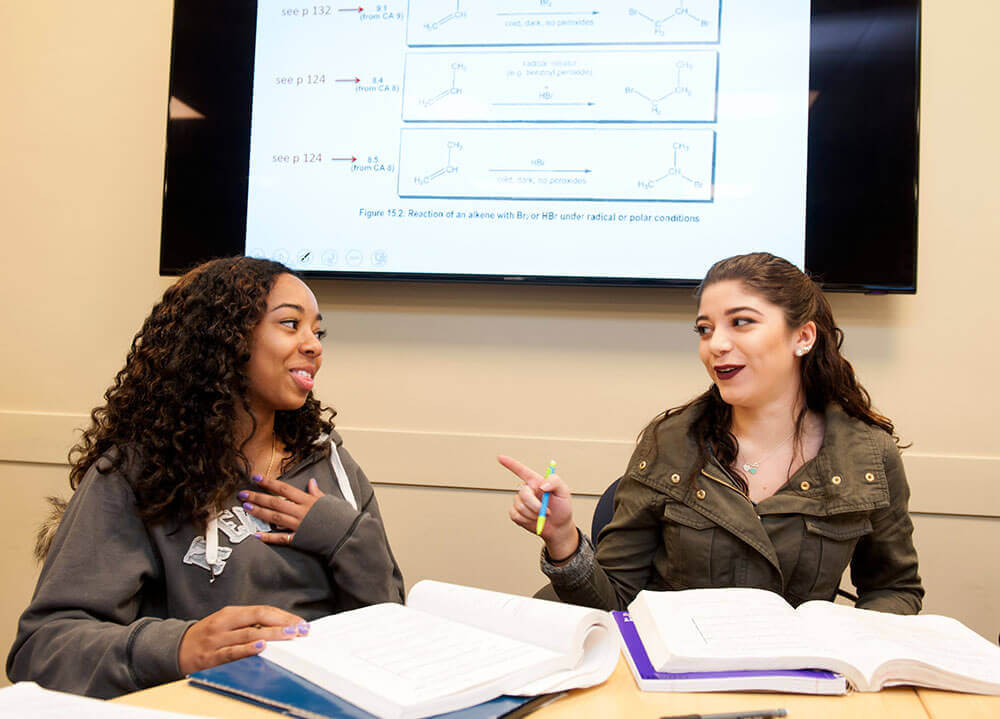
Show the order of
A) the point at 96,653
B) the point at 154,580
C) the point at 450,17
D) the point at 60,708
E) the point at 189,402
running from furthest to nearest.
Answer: the point at 450,17, the point at 189,402, the point at 154,580, the point at 96,653, the point at 60,708

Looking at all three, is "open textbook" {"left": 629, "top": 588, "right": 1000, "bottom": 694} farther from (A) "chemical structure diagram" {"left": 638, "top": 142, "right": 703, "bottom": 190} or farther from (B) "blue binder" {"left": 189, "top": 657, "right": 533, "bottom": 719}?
(A) "chemical structure diagram" {"left": 638, "top": 142, "right": 703, "bottom": 190}

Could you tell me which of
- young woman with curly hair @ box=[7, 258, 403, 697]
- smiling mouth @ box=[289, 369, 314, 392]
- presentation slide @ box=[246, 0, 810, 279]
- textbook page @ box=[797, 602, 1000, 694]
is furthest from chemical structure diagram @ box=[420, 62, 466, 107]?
textbook page @ box=[797, 602, 1000, 694]

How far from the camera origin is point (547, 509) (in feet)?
4.65

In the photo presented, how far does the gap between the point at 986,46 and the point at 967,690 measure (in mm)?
2034

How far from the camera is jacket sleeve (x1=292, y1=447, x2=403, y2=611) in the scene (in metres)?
1.41

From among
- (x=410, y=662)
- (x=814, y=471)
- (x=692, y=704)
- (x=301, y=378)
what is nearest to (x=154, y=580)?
(x=301, y=378)

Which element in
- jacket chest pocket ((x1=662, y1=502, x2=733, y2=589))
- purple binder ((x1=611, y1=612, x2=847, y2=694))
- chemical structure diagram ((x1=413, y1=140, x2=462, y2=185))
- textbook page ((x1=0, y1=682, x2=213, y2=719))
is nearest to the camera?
textbook page ((x1=0, y1=682, x2=213, y2=719))

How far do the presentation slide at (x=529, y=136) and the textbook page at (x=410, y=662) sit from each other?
150 cm

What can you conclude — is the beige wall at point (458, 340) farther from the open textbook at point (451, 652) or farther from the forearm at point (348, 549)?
the open textbook at point (451, 652)

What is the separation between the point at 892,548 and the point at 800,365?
427 millimetres

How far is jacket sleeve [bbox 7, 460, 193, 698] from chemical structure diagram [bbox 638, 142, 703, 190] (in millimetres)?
1636

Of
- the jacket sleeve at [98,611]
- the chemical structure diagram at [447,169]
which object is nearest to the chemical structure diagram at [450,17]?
the chemical structure diagram at [447,169]

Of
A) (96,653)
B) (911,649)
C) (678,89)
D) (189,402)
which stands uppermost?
(678,89)

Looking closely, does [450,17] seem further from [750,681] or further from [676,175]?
[750,681]
